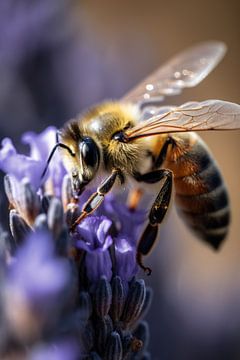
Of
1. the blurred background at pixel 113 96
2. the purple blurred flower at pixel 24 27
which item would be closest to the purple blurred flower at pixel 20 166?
the blurred background at pixel 113 96

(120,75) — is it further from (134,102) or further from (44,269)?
(44,269)

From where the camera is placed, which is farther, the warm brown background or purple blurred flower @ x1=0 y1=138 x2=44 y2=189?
the warm brown background

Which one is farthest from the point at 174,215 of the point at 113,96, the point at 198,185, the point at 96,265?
the point at 96,265

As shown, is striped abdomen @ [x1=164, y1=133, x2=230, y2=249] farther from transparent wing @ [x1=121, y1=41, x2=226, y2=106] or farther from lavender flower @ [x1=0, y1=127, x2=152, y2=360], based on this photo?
transparent wing @ [x1=121, y1=41, x2=226, y2=106]

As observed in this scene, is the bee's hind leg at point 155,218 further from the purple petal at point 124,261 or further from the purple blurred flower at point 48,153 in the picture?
the purple blurred flower at point 48,153

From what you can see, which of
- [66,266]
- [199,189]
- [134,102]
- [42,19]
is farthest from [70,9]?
[66,266]

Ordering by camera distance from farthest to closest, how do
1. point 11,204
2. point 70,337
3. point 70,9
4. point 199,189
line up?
1. point 70,9
2. point 199,189
3. point 11,204
4. point 70,337

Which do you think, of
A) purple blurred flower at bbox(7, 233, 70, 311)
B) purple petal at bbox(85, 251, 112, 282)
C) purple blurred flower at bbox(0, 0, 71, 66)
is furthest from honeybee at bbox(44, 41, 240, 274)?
purple blurred flower at bbox(0, 0, 71, 66)
